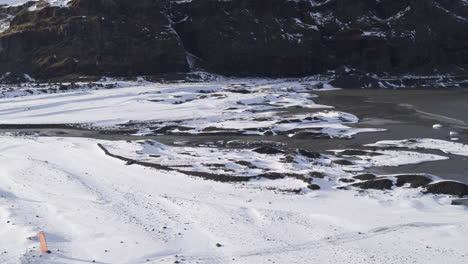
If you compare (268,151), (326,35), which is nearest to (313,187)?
(268,151)

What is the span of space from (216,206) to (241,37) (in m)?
83.0

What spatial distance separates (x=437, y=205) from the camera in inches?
564

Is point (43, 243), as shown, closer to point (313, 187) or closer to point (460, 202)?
point (313, 187)

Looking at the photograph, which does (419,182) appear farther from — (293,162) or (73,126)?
(73,126)

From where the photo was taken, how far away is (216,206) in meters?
14.2

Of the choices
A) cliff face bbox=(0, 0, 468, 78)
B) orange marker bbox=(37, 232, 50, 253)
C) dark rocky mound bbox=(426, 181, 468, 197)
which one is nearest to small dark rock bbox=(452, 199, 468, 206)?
dark rocky mound bbox=(426, 181, 468, 197)

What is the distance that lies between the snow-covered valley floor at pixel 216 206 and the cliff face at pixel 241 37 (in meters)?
57.4

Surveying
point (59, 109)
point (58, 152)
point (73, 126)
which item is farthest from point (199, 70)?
point (58, 152)

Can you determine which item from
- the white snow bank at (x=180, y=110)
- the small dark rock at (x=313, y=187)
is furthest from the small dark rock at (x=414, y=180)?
the white snow bank at (x=180, y=110)

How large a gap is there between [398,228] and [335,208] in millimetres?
2308

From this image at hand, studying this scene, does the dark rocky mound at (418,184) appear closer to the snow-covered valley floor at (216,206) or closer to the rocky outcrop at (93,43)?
the snow-covered valley floor at (216,206)

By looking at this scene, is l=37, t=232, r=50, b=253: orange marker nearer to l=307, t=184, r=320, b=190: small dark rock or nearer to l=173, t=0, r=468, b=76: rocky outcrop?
l=307, t=184, r=320, b=190: small dark rock

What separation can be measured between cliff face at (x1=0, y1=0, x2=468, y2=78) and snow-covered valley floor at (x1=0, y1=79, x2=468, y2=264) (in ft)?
188

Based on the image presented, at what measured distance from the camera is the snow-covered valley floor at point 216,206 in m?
10.6
